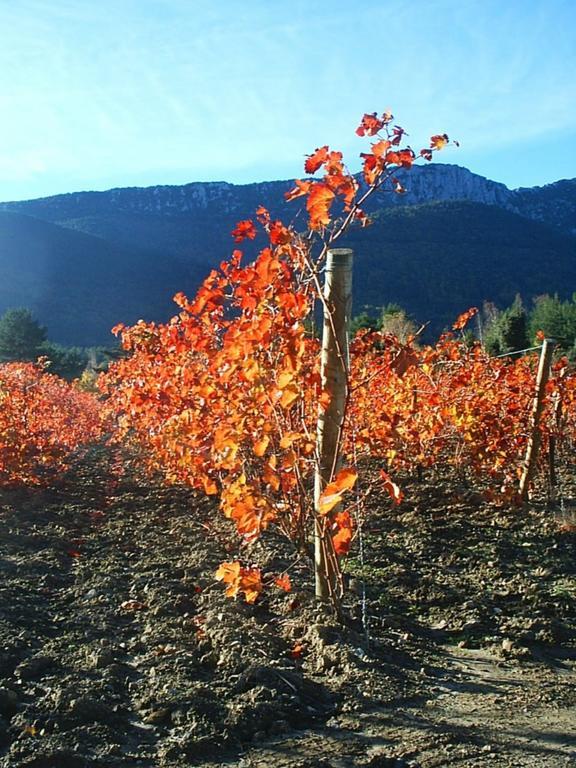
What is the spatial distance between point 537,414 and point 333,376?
2937 mm

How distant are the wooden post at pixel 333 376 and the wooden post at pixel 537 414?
2.78 meters

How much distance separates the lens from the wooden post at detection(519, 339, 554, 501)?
510 cm

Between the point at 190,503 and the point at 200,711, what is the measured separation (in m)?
3.98

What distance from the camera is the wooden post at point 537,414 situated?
16.7ft

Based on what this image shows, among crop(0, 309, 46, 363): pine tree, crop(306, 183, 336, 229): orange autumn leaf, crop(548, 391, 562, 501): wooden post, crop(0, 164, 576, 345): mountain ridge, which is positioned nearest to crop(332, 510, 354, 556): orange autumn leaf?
crop(306, 183, 336, 229): orange autumn leaf

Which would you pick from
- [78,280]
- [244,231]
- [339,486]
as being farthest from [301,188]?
[78,280]

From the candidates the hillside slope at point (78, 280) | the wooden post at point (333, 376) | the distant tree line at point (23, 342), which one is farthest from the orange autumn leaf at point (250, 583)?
the hillside slope at point (78, 280)

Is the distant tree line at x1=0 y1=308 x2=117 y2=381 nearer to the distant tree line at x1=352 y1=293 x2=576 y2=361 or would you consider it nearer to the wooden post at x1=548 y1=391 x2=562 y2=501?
the distant tree line at x1=352 y1=293 x2=576 y2=361

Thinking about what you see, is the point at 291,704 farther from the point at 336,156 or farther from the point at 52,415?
the point at 52,415

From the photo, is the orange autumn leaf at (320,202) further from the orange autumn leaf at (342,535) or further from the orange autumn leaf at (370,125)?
the orange autumn leaf at (342,535)

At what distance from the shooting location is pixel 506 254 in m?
74.5

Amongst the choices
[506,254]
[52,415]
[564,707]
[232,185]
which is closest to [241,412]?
[564,707]

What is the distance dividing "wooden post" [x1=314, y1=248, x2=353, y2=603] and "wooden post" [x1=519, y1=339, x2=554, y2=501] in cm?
278

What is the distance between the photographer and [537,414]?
5215 mm
